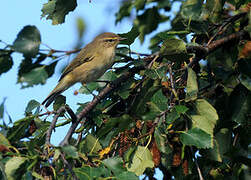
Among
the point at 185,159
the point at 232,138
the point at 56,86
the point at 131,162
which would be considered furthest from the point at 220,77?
the point at 56,86

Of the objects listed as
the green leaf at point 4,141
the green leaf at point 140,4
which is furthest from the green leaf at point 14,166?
the green leaf at point 140,4

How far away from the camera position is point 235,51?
9.71 ft

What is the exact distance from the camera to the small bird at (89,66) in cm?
461

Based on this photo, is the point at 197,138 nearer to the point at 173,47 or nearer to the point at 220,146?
the point at 220,146

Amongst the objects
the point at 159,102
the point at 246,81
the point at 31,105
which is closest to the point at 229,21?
the point at 246,81

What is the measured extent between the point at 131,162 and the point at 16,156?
2.52ft

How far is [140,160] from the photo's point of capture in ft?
8.39

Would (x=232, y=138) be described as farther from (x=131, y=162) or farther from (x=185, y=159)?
(x=131, y=162)

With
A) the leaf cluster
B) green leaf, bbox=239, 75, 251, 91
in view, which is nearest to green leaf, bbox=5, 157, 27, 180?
the leaf cluster

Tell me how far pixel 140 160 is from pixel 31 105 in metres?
0.91

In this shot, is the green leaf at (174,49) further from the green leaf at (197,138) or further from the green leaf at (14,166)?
the green leaf at (14,166)

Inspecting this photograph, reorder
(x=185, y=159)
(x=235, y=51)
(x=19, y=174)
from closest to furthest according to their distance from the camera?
(x=19, y=174) < (x=185, y=159) < (x=235, y=51)

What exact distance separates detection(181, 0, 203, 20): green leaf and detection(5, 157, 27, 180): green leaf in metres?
1.63

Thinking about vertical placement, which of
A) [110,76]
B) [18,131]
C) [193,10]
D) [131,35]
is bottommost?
[110,76]
